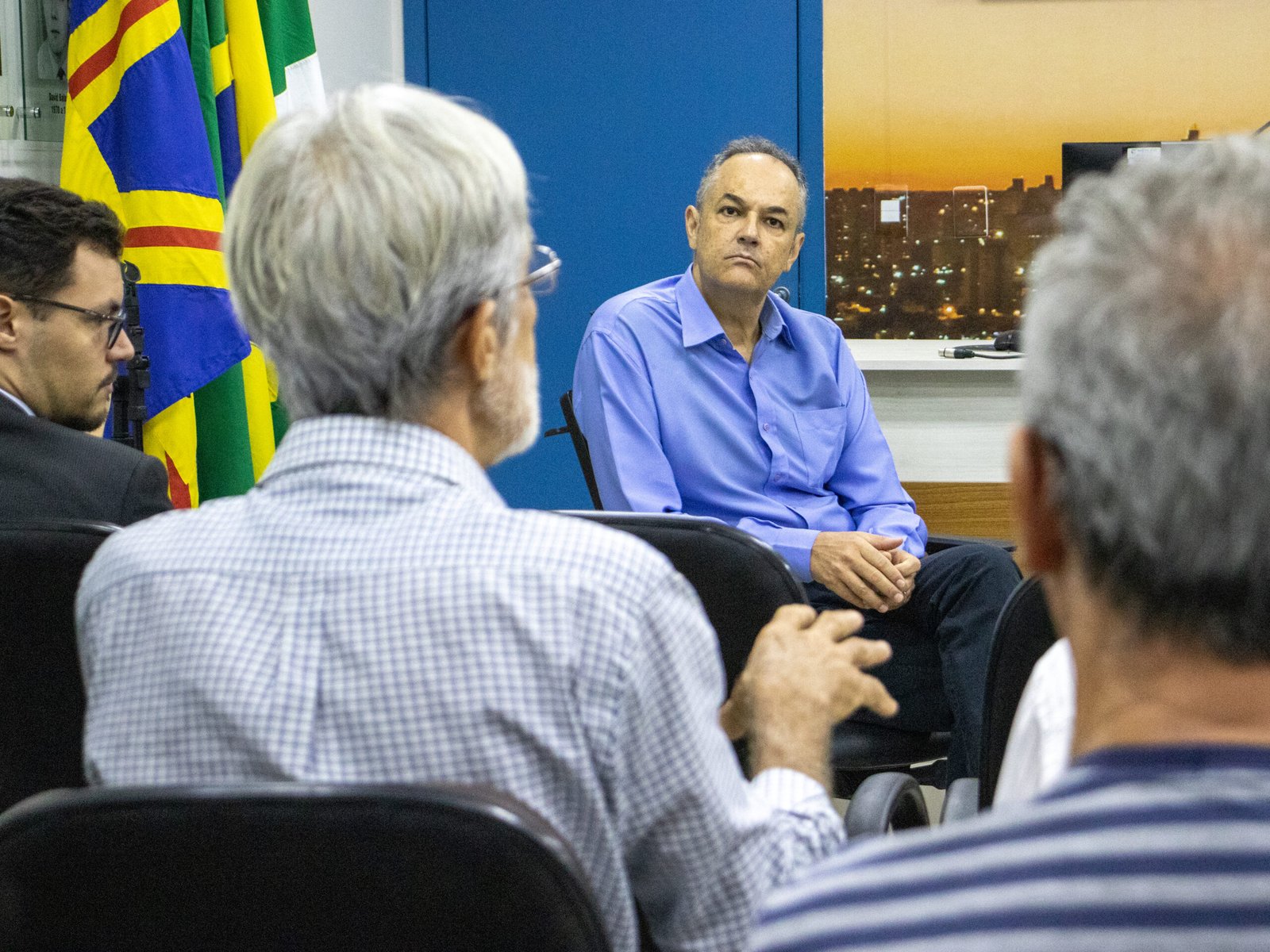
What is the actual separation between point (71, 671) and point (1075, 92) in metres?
5.30

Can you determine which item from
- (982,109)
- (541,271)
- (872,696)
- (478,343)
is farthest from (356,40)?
(872,696)

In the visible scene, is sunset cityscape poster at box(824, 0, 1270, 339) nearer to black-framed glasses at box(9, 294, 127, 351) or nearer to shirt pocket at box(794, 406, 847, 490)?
shirt pocket at box(794, 406, 847, 490)

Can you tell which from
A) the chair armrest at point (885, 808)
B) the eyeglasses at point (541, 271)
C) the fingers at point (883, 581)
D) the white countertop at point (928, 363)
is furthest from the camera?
the white countertop at point (928, 363)

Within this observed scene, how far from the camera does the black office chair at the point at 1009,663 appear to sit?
56.2 inches

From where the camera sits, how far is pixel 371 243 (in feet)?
3.02

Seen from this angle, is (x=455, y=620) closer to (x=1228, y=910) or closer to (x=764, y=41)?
(x=1228, y=910)

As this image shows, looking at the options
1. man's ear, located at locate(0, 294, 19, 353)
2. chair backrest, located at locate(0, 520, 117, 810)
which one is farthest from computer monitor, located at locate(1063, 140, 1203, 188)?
chair backrest, located at locate(0, 520, 117, 810)

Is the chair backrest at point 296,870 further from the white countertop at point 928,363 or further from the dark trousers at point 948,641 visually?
the white countertop at point 928,363

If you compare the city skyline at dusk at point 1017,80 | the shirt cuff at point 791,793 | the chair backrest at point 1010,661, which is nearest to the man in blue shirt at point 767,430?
the chair backrest at point 1010,661

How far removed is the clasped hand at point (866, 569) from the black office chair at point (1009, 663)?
85 cm

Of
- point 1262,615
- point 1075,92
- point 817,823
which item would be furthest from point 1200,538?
point 1075,92

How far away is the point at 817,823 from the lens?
0.96m

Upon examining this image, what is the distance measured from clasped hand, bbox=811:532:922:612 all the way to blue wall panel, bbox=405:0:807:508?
212 cm

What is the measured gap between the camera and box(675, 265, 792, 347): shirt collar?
268 centimetres
